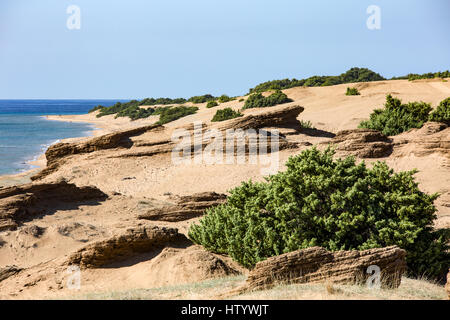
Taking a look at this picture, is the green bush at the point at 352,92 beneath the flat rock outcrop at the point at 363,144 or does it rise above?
above

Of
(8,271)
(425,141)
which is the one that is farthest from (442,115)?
(8,271)

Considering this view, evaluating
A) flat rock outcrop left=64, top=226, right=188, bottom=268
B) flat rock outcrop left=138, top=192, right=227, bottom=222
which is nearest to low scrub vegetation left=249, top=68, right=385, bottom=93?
flat rock outcrop left=138, top=192, right=227, bottom=222

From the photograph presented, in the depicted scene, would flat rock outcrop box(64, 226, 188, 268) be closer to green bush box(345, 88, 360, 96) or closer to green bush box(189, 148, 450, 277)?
green bush box(189, 148, 450, 277)

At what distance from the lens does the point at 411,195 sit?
8.64m

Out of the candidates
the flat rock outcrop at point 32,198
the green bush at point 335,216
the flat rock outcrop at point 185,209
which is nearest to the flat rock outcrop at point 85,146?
the flat rock outcrop at point 32,198

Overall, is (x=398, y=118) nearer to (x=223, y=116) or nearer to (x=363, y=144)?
(x=363, y=144)

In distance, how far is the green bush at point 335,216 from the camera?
26.7 feet

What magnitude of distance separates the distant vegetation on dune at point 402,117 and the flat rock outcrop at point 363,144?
260cm

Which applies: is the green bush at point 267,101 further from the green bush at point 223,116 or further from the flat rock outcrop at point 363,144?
the flat rock outcrop at point 363,144
